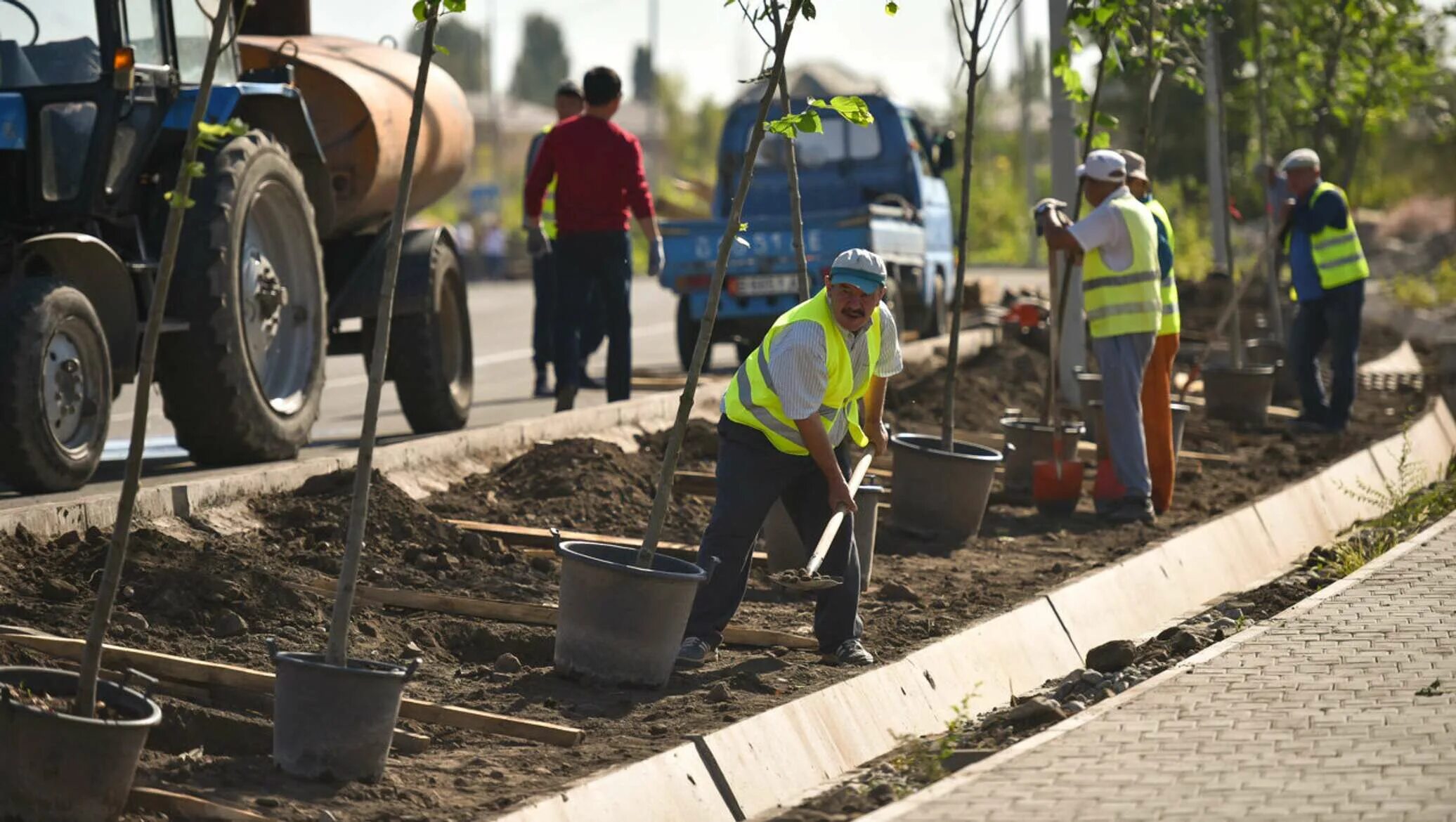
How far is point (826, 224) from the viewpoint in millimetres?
17250

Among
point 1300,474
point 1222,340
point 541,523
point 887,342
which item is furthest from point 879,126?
point 887,342

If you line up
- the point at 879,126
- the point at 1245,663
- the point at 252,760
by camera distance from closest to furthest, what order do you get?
the point at 252,760, the point at 1245,663, the point at 879,126

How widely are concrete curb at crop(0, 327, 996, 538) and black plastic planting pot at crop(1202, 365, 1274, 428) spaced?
139 inches

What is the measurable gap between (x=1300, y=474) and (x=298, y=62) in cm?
621

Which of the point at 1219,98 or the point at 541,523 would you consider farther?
the point at 1219,98

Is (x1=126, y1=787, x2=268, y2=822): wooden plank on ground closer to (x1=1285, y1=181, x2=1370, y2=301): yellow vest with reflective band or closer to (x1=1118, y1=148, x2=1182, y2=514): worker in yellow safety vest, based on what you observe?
(x1=1118, y1=148, x2=1182, y2=514): worker in yellow safety vest

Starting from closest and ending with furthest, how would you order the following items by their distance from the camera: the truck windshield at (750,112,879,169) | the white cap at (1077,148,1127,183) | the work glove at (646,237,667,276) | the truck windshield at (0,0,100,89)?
1. the truck windshield at (0,0,100,89)
2. the white cap at (1077,148,1127,183)
3. the work glove at (646,237,667,276)
4. the truck windshield at (750,112,879,169)

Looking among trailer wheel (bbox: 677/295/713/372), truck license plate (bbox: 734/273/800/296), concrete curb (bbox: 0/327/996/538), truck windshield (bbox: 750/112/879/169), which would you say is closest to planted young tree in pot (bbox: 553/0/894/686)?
concrete curb (bbox: 0/327/996/538)

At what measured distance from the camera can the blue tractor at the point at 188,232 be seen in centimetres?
904

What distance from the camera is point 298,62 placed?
11617 millimetres

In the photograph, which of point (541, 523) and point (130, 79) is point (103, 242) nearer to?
point (130, 79)

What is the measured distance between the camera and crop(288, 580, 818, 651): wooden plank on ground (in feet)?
24.7

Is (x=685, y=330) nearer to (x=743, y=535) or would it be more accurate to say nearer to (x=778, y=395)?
(x=743, y=535)

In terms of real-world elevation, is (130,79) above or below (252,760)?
above
